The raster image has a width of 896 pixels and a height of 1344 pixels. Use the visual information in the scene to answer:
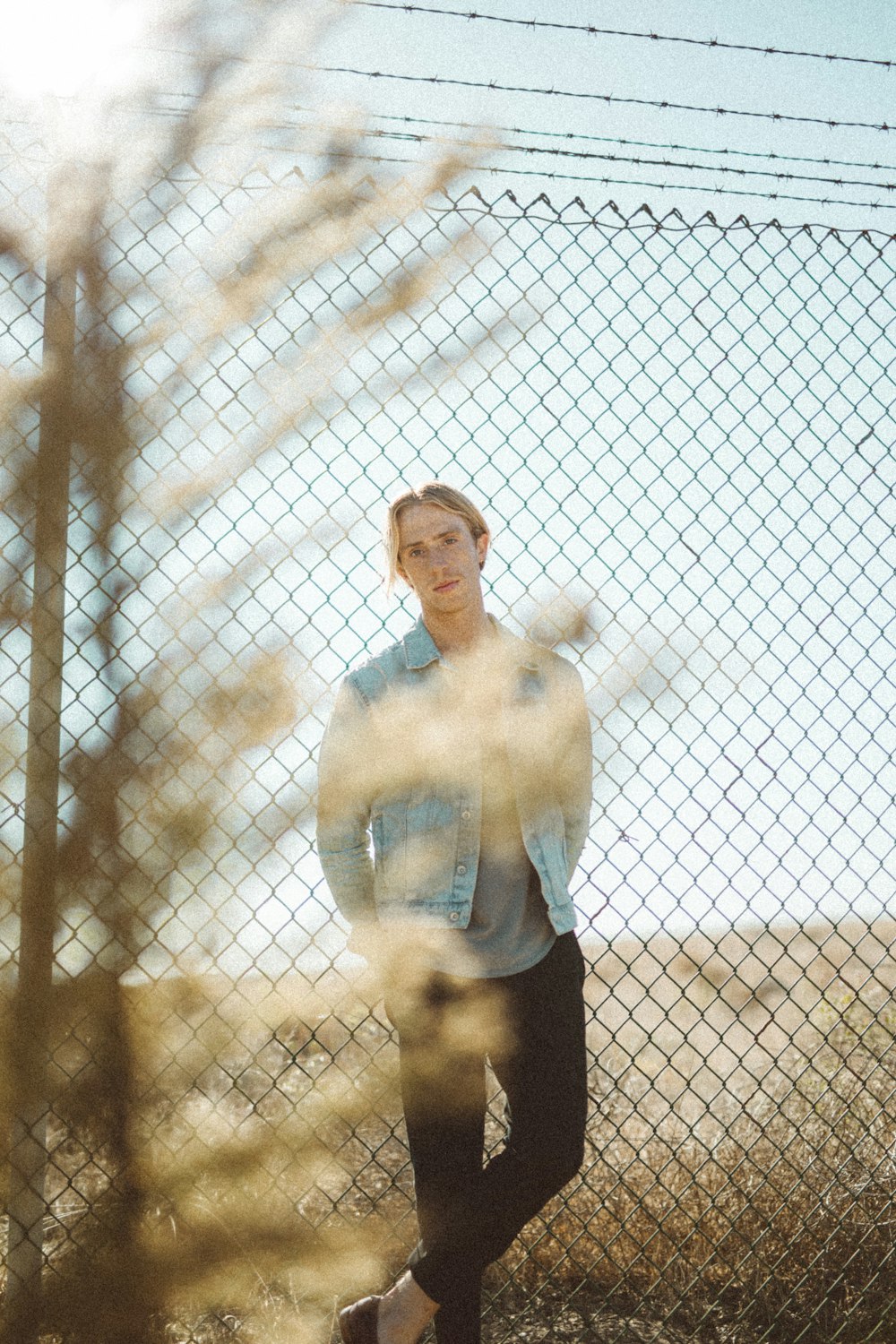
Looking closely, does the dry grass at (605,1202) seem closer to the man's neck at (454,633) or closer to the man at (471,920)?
the man at (471,920)

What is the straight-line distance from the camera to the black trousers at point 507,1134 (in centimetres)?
190

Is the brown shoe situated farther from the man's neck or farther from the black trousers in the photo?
the man's neck

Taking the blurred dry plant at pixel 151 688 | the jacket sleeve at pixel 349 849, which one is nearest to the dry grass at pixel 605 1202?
the blurred dry plant at pixel 151 688

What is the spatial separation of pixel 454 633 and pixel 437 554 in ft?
0.62

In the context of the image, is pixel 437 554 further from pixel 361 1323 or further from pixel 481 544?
pixel 361 1323

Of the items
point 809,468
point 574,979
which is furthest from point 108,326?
point 809,468

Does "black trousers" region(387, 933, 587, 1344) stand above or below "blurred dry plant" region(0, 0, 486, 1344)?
below

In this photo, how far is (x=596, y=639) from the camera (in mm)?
910

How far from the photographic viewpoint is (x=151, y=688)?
807 millimetres

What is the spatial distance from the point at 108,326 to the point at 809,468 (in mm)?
2260

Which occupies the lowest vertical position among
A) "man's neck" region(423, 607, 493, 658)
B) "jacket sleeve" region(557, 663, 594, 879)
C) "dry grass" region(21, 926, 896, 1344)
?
"dry grass" region(21, 926, 896, 1344)

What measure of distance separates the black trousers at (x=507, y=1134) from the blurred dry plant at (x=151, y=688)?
942 millimetres

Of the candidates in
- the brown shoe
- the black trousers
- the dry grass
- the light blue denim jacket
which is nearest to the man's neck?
the light blue denim jacket

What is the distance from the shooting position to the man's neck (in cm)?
223
